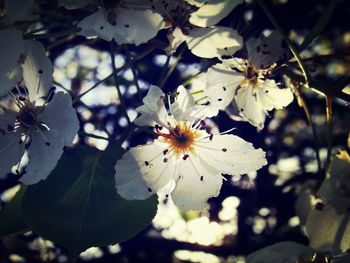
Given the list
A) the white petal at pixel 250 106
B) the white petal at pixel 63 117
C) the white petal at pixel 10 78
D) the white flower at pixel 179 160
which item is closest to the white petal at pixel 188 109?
the white flower at pixel 179 160

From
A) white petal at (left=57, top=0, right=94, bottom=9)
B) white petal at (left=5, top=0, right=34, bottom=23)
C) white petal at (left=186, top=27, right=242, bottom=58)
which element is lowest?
white petal at (left=186, top=27, right=242, bottom=58)

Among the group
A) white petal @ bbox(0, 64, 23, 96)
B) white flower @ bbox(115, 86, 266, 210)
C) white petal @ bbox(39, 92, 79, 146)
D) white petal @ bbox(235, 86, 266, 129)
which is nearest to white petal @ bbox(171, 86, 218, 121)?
white flower @ bbox(115, 86, 266, 210)

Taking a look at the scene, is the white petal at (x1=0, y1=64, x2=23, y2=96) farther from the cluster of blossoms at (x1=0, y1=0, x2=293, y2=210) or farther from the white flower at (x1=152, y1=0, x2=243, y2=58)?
the white flower at (x1=152, y1=0, x2=243, y2=58)

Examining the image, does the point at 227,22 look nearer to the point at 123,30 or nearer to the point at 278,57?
the point at 278,57

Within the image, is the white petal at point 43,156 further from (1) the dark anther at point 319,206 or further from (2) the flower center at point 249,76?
(1) the dark anther at point 319,206

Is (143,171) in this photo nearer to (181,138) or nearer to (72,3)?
(181,138)

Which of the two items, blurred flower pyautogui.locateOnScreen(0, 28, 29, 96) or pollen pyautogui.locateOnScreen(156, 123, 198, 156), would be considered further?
pollen pyautogui.locateOnScreen(156, 123, 198, 156)
